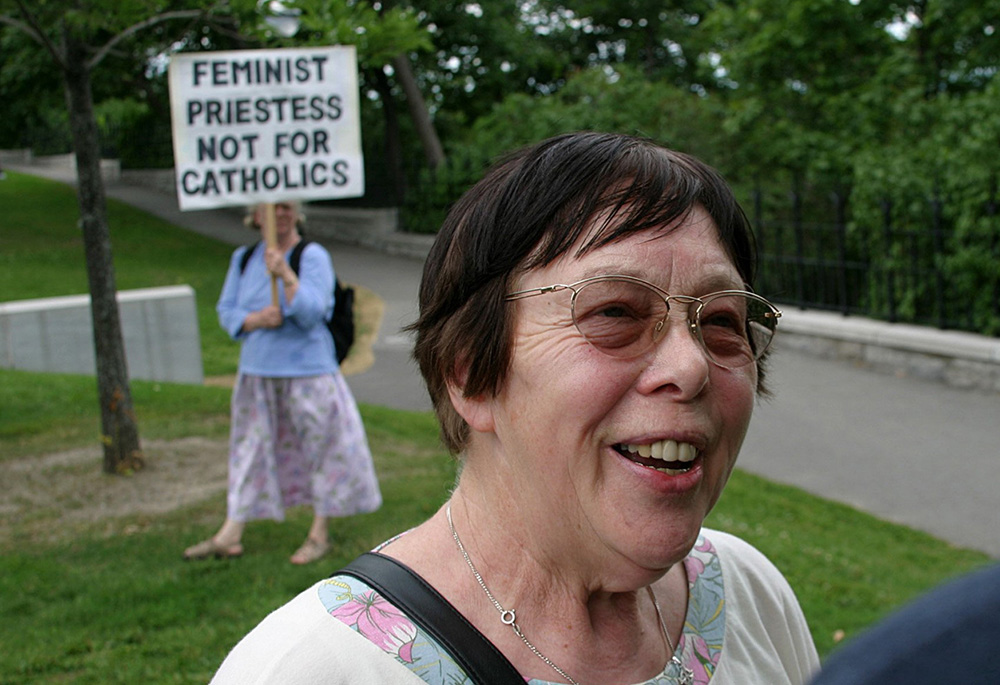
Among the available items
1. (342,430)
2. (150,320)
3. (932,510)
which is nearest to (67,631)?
(342,430)

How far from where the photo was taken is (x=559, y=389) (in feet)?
5.27

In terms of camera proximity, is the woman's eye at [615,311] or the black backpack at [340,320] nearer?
the woman's eye at [615,311]

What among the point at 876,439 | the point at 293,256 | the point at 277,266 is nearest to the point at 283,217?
the point at 293,256

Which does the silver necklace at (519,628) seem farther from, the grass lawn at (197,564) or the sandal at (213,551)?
the sandal at (213,551)

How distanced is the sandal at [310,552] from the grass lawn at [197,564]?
7cm

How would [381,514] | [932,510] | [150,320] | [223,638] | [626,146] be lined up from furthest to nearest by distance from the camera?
1. [150,320]
2. [932,510]
3. [381,514]
4. [223,638]
5. [626,146]

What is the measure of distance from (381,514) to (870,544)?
280 cm

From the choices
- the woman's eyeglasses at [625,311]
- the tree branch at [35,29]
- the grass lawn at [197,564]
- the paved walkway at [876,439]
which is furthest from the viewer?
the paved walkway at [876,439]

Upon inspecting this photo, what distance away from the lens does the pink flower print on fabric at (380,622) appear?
4.99 ft

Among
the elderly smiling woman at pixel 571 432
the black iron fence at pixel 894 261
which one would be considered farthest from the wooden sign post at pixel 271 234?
the black iron fence at pixel 894 261

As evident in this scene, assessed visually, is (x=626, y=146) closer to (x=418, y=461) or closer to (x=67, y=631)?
(x=67, y=631)

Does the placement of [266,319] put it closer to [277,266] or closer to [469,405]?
[277,266]

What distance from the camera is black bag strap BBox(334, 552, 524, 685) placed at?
154cm

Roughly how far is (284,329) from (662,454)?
4392 mm
